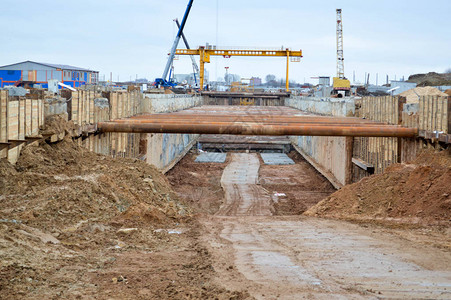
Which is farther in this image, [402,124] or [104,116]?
[402,124]

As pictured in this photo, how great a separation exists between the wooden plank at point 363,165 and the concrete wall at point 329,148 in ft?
3.61

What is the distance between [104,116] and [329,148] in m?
12.4

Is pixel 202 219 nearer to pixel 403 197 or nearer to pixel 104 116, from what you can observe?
pixel 403 197

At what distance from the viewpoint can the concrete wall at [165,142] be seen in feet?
79.5

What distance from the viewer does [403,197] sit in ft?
40.8

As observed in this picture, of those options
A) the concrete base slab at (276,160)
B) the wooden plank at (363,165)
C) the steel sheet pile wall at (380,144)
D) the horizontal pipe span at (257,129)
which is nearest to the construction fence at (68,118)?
the horizontal pipe span at (257,129)

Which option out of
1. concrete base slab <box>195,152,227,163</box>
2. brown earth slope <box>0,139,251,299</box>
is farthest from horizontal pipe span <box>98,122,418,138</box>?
concrete base slab <box>195,152,227,163</box>

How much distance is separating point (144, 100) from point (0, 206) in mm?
19203

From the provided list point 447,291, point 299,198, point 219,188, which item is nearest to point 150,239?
point 447,291

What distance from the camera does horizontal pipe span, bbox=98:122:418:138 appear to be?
17141mm

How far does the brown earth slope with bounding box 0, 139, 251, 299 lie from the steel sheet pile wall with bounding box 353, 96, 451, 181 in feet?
24.1

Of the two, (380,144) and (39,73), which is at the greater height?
(39,73)

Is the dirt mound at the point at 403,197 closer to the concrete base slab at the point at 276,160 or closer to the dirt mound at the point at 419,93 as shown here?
the dirt mound at the point at 419,93

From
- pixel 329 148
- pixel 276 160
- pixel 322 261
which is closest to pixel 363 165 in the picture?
pixel 329 148
